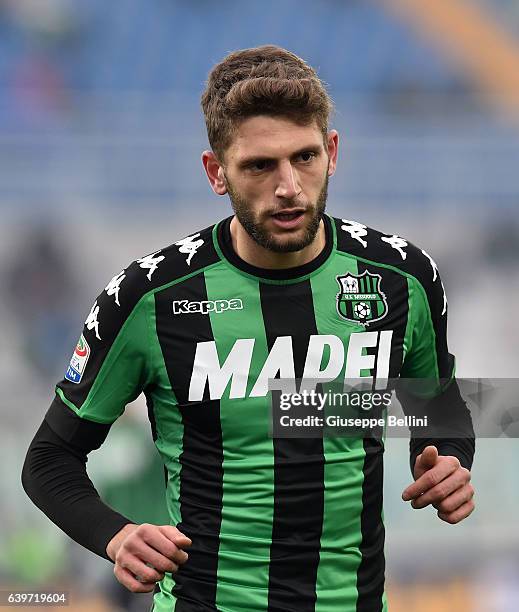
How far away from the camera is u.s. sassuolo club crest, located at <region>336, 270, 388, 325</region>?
219cm

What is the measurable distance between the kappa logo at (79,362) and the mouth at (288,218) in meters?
0.46

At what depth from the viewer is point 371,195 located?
764cm

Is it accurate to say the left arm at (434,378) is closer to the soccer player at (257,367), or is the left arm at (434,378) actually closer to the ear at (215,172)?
the soccer player at (257,367)

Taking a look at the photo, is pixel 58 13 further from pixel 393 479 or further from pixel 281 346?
pixel 281 346

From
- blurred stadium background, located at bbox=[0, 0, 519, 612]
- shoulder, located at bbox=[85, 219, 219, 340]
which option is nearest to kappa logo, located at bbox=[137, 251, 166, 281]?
shoulder, located at bbox=[85, 219, 219, 340]

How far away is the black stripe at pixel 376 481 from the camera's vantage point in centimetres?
213

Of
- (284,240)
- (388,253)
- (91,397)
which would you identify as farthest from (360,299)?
(91,397)

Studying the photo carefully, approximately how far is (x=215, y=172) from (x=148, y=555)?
79 cm

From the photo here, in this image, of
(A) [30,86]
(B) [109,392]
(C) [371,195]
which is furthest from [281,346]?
(A) [30,86]

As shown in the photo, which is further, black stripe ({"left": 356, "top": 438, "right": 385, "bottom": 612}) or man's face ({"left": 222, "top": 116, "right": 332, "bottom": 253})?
black stripe ({"left": 356, "top": 438, "right": 385, "bottom": 612})

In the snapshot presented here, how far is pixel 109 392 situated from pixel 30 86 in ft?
19.8

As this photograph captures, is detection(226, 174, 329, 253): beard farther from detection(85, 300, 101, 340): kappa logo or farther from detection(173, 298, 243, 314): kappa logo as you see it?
detection(85, 300, 101, 340): kappa logo

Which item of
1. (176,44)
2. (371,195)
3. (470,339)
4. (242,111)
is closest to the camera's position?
→ (242,111)

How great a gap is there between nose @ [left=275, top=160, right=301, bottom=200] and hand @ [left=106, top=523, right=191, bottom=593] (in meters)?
0.62
